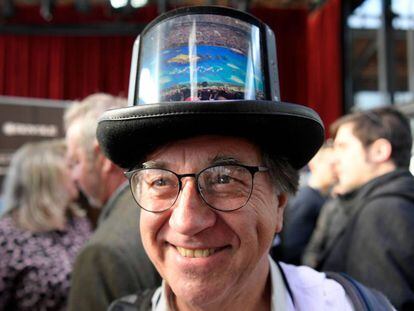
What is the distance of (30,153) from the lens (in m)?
2.02

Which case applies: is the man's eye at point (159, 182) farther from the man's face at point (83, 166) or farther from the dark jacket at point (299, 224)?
the dark jacket at point (299, 224)

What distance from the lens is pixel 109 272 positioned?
1133 millimetres

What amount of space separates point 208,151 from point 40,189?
1296 millimetres

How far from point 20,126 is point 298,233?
315 centimetres

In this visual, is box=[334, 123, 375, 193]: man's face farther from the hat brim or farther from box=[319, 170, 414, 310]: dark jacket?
the hat brim

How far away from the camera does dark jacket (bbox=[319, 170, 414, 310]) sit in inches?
57.6

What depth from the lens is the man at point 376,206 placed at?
147 centimetres

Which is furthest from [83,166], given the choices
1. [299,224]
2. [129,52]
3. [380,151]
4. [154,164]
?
[129,52]

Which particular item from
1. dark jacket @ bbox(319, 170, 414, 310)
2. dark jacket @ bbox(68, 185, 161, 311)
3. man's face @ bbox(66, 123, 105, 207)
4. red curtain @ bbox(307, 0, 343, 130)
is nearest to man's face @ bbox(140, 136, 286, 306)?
dark jacket @ bbox(68, 185, 161, 311)

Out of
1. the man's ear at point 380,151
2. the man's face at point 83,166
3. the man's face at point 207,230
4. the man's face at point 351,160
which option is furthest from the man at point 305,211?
the man's face at point 207,230

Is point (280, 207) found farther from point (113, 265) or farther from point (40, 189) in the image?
point (40, 189)

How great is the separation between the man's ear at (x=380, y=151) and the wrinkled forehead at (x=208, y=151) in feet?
3.75

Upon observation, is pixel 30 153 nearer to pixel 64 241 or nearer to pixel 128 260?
pixel 64 241

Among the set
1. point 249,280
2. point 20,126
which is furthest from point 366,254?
point 20,126
